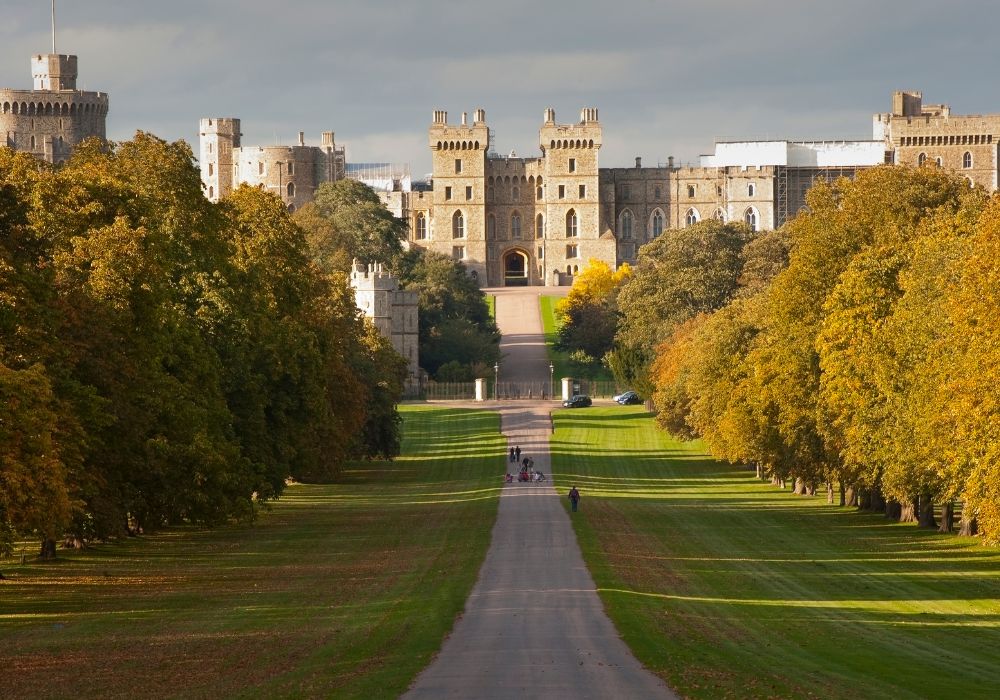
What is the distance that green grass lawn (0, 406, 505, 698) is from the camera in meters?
20.9

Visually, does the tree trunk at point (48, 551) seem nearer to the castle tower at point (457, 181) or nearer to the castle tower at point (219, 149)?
the castle tower at point (457, 181)

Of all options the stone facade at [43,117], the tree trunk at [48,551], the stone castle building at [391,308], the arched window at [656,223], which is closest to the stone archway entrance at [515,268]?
the arched window at [656,223]

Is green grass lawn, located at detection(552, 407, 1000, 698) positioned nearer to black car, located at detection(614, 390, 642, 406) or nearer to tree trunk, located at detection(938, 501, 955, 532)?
tree trunk, located at detection(938, 501, 955, 532)

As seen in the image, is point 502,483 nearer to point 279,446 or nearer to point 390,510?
point 390,510

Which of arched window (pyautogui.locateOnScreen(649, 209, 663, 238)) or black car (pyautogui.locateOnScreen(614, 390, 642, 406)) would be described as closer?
black car (pyautogui.locateOnScreen(614, 390, 642, 406))

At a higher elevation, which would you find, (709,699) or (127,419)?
(127,419)

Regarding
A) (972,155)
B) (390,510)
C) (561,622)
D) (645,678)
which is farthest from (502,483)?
(972,155)

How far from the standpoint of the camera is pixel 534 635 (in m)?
22.9

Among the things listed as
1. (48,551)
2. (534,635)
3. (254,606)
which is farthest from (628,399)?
(534,635)

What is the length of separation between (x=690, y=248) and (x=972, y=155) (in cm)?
6148

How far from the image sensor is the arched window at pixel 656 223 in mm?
149625

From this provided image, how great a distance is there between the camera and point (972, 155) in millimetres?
145125

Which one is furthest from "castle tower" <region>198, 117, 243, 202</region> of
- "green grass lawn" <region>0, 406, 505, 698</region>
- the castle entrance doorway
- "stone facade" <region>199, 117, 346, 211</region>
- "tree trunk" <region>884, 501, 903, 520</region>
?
"tree trunk" <region>884, 501, 903, 520</region>

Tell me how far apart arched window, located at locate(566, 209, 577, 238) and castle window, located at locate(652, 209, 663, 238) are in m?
8.39
